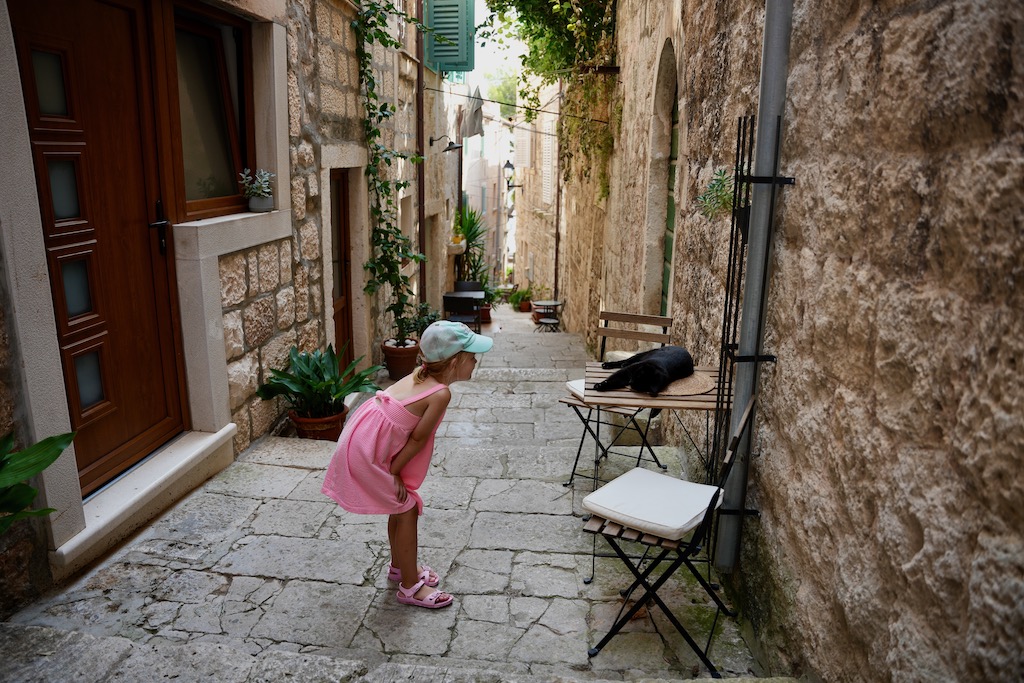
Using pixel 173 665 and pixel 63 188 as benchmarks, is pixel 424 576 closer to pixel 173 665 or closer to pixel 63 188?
pixel 173 665

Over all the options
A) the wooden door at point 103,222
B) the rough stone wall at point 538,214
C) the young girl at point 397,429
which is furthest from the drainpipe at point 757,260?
the rough stone wall at point 538,214

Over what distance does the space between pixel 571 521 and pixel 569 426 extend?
1.85 metres

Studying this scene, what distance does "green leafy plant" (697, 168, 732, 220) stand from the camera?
329 cm

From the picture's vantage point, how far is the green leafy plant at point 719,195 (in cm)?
329

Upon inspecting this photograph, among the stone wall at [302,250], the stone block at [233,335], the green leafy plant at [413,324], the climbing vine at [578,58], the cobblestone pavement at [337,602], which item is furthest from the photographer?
the climbing vine at [578,58]

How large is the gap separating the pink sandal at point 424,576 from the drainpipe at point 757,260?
1.09 meters

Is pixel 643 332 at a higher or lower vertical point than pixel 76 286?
lower

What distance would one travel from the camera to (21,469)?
7.34ft

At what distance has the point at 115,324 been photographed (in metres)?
3.37

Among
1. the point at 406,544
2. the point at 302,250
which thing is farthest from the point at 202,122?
the point at 406,544

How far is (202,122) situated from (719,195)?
2880mm

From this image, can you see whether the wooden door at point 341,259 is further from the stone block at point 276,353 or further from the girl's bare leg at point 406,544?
the girl's bare leg at point 406,544

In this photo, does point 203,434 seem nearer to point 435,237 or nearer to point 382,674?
point 382,674

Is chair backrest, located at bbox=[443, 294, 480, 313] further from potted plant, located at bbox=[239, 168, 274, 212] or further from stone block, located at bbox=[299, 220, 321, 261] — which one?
potted plant, located at bbox=[239, 168, 274, 212]
